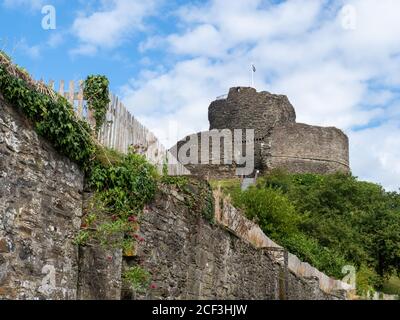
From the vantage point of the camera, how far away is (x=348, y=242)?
1375 inches

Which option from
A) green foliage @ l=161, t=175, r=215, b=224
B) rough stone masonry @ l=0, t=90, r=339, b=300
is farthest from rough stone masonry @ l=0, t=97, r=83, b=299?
green foliage @ l=161, t=175, r=215, b=224

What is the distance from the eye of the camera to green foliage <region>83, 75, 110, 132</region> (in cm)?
834

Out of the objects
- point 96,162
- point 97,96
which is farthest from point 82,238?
point 97,96

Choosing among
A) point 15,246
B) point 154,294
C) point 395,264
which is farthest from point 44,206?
point 395,264

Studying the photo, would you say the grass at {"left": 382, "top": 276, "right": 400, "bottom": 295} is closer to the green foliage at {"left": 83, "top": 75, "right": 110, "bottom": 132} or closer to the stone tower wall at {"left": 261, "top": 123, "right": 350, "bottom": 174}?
the stone tower wall at {"left": 261, "top": 123, "right": 350, "bottom": 174}

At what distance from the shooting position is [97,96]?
27.6 ft

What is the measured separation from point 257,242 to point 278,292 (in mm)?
1219

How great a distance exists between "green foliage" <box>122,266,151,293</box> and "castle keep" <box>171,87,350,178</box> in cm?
4435

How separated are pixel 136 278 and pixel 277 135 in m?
48.1

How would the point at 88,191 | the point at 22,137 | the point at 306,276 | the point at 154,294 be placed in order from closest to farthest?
the point at 22,137 → the point at 88,191 → the point at 154,294 → the point at 306,276

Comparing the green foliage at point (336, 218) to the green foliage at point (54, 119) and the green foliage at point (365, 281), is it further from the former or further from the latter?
the green foliage at point (54, 119)

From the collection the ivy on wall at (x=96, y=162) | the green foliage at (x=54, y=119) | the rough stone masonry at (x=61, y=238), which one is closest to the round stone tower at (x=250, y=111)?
the rough stone masonry at (x=61, y=238)

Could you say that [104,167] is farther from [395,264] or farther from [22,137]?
[395,264]

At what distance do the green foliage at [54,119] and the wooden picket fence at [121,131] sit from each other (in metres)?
0.41
